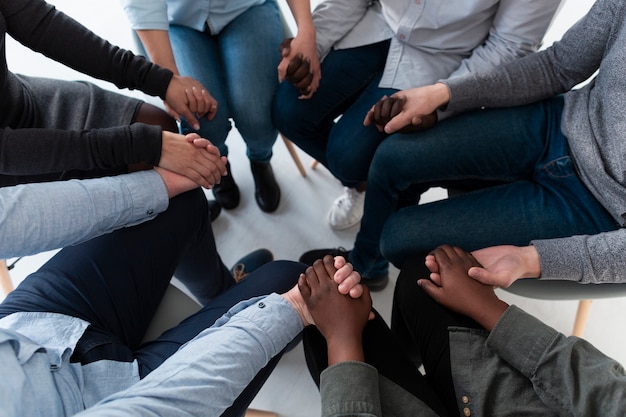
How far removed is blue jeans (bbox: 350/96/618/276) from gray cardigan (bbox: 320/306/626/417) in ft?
0.74

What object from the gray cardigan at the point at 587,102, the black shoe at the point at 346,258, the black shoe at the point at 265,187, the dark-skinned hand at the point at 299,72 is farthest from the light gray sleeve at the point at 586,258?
the black shoe at the point at 265,187

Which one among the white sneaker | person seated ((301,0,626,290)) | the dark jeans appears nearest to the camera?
the dark jeans

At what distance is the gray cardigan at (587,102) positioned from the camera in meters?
0.84

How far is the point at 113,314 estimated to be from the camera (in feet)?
2.82

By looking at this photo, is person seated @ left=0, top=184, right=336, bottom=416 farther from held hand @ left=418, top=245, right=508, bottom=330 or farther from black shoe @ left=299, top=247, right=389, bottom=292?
black shoe @ left=299, top=247, right=389, bottom=292

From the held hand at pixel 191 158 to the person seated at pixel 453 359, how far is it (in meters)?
0.38

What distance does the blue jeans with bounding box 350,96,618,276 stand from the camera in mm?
940

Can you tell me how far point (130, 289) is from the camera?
88 centimetres

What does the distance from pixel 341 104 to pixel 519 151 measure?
0.51 meters

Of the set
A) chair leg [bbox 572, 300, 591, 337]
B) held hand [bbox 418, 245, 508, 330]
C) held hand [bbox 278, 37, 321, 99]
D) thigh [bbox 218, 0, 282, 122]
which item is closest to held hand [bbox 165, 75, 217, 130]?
thigh [bbox 218, 0, 282, 122]

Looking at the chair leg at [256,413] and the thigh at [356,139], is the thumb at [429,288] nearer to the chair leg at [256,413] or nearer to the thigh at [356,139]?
the thigh at [356,139]

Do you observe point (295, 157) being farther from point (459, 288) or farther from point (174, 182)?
point (459, 288)

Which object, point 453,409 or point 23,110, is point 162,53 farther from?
point 453,409

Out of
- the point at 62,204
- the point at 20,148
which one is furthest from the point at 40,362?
the point at 20,148
